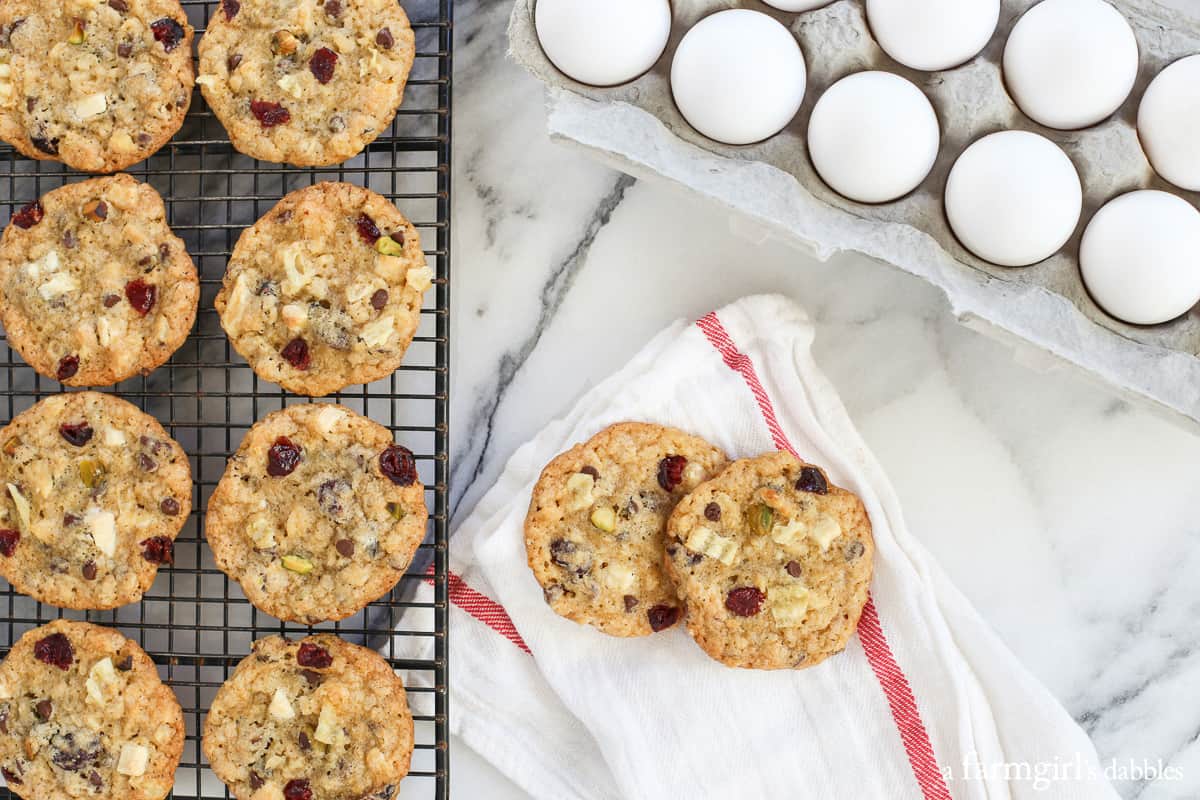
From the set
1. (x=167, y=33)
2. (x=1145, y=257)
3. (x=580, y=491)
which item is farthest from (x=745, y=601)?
(x=167, y=33)

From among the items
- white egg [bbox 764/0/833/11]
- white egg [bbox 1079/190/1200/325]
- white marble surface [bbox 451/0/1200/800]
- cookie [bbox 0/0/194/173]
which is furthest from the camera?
white marble surface [bbox 451/0/1200/800]

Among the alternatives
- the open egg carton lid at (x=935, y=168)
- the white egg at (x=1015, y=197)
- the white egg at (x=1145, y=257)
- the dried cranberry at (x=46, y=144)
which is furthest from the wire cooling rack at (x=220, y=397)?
the white egg at (x=1145, y=257)

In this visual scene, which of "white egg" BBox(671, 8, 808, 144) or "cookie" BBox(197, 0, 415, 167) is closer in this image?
"white egg" BBox(671, 8, 808, 144)

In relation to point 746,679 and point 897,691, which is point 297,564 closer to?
point 746,679

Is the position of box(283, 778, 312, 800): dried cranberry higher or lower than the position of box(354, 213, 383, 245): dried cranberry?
lower

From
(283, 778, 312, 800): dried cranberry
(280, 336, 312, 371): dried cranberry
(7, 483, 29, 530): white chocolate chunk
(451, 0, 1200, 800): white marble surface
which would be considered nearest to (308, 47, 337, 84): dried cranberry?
(451, 0, 1200, 800): white marble surface

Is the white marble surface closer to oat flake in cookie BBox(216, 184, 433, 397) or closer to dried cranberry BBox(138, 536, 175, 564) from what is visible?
oat flake in cookie BBox(216, 184, 433, 397)
